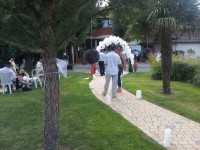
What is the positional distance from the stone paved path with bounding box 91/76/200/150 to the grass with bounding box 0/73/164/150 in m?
0.33

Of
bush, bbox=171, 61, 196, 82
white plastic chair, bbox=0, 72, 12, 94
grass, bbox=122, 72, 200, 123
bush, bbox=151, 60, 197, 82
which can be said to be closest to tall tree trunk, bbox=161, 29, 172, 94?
grass, bbox=122, 72, 200, 123

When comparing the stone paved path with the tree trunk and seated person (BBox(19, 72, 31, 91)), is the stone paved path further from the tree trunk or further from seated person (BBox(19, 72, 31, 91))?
seated person (BBox(19, 72, 31, 91))

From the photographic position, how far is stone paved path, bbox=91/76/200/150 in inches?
293

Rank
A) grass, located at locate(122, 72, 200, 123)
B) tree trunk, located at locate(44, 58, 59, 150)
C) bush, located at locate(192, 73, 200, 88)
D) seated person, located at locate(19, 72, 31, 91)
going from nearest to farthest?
tree trunk, located at locate(44, 58, 59, 150) < grass, located at locate(122, 72, 200, 123) < seated person, located at locate(19, 72, 31, 91) < bush, located at locate(192, 73, 200, 88)

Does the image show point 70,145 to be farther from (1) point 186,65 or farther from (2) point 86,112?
(1) point 186,65

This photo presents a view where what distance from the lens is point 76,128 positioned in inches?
324

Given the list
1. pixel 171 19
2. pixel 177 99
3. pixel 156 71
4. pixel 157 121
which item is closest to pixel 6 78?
pixel 177 99

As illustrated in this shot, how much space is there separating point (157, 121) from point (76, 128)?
7.10 feet

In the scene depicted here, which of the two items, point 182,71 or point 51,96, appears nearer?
point 51,96

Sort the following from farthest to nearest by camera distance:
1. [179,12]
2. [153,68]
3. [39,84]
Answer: [153,68], [39,84], [179,12]

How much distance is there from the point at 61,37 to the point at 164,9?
7.21m

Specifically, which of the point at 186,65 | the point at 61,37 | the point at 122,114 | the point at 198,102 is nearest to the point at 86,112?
the point at 122,114

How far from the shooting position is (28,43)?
6410 millimetres

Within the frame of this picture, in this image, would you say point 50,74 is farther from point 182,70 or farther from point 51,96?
point 182,70
